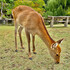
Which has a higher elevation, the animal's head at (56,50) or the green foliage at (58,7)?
the green foliage at (58,7)

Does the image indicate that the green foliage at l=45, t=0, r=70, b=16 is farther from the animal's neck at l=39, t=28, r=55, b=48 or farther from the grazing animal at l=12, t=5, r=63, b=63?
A: the animal's neck at l=39, t=28, r=55, b=48

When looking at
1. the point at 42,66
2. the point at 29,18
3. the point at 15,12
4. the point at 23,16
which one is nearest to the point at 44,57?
the point at 42,66

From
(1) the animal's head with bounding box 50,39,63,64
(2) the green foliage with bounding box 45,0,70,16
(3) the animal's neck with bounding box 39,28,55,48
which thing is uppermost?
(2) the green foliage with bounding box 45,0,70,16

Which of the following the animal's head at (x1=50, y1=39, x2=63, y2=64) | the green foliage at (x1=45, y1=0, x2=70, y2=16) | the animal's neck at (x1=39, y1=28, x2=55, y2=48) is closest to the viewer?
the animal's head at (x1=50, y1=39, x2=63, y2=64)

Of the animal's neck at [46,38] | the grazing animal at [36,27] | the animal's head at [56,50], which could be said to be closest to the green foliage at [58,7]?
the grazing animal at [36,27]

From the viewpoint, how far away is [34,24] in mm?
3266

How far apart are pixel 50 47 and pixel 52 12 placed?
1556 centimetres

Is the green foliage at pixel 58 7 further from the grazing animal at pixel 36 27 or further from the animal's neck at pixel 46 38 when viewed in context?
the animal's neck at pixel 46 38

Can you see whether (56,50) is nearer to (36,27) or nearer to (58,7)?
(36,27)

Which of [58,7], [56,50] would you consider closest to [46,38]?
[56,50]

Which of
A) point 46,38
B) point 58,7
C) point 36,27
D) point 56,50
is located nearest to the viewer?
point 56,50

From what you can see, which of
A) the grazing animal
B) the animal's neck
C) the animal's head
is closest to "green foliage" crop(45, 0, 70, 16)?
the grazing animal

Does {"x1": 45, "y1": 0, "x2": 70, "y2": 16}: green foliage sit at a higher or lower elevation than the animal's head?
higher

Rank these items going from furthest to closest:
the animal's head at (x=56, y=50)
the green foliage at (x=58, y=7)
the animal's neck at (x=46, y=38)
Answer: the green foliage at (x=58, y=7) < the animal's neck at (x=46, y=38) < the animal's head at (x=56, y=50)
